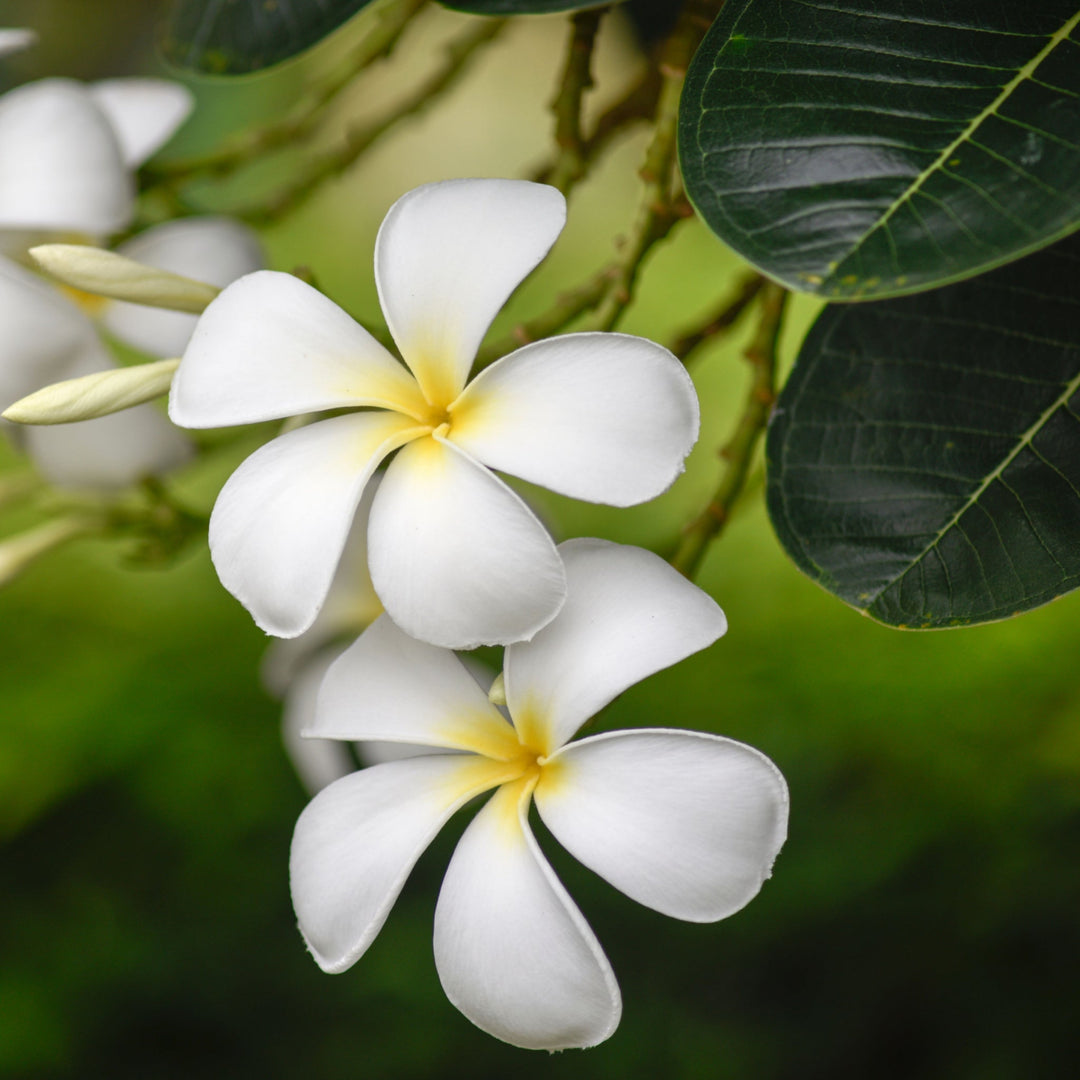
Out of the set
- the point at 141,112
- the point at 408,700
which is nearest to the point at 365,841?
the point at 408,700

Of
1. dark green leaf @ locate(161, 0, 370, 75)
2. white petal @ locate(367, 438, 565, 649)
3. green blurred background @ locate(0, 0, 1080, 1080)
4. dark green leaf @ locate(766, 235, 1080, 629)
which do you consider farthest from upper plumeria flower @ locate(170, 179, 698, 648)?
green blurred background @ locate(0, 0, 1080, 1080)

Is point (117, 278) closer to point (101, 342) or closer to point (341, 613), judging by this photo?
point (101, 342)

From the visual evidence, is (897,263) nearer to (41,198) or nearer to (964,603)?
(964,603)

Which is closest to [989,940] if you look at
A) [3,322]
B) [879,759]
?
[879,759]

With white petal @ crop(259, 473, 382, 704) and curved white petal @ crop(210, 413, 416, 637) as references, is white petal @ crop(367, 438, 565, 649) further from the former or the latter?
white petal @ crop(259, 473, 382, 704)

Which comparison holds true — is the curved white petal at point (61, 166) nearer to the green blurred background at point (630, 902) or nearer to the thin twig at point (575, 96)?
the thin twig at point (575, 96)

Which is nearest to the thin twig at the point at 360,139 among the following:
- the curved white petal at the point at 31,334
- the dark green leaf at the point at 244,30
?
the dark green leaf at the point at 244,30
